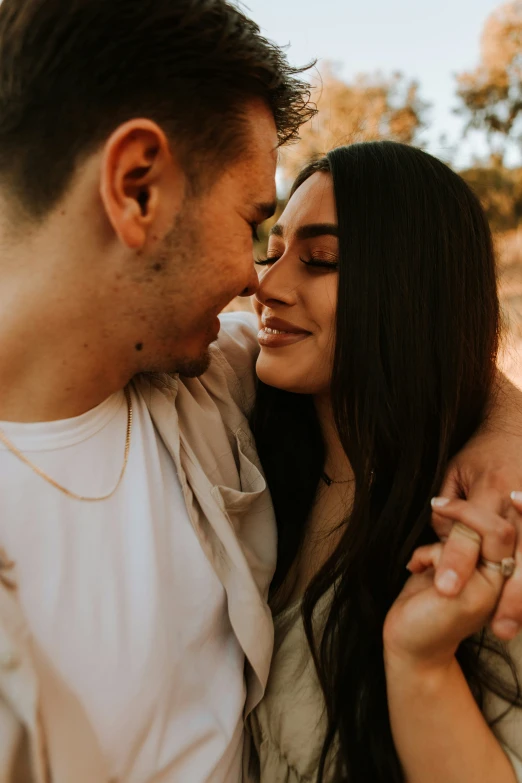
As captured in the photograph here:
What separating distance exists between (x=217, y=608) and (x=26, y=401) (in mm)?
683

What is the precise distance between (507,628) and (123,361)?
3.46 feet

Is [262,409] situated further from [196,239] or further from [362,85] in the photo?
[362,85]

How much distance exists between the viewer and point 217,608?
1.49 m

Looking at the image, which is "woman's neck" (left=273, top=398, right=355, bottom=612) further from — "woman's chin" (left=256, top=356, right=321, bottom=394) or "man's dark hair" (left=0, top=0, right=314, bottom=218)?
"man's dark hair" (left=0, top=0, right=314, bottom=218)

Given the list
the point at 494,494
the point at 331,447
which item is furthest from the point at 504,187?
the point at 494,494


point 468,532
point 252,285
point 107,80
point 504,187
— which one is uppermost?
point 504,187

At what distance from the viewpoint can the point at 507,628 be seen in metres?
1.23

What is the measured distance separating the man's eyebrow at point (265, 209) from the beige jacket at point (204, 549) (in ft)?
1.74

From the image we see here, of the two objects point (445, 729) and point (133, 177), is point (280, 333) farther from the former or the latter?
point (445, 729)

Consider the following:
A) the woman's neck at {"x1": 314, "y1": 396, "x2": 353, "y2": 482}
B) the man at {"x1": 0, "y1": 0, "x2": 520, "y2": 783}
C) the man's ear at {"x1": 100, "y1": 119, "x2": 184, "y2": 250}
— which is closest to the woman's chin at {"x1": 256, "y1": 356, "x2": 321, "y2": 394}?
the woman's neck at {"x1": 314, "y1": 396, "x2": 353, "y2": 482}

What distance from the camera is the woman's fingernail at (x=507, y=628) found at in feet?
4.02

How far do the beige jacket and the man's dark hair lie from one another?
0.63 meters

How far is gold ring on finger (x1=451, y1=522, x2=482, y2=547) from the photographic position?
49.8 inches

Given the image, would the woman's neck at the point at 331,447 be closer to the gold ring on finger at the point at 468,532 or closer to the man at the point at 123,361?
the man at the point at 123,361
